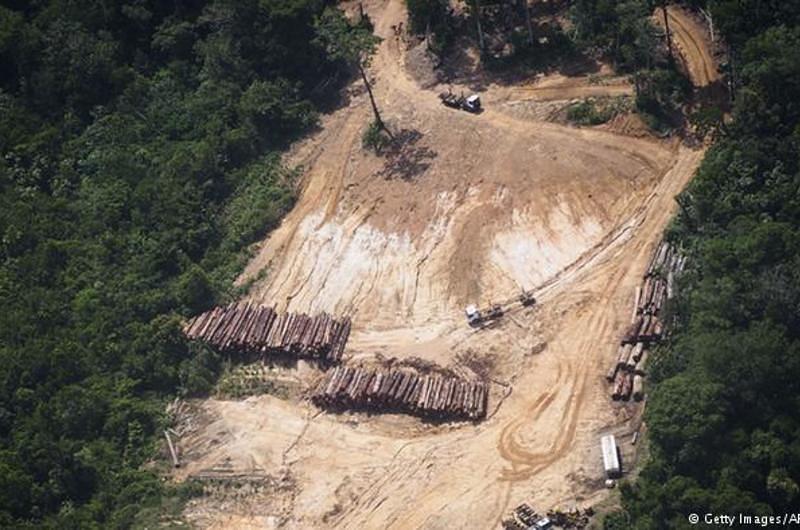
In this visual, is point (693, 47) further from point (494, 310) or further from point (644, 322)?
point (494, 310)

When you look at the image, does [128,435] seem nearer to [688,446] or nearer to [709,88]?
[688,446]

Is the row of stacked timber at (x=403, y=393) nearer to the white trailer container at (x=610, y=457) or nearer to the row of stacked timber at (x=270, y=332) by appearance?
the row of stacked timber at (x=270, y=332)

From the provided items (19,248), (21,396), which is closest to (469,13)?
(19,248)

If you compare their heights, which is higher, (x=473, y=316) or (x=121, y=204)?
(x=121, y=204)

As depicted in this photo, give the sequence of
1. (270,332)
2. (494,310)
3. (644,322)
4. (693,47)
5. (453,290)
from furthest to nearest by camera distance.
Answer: (693,47) → (270,332) → (453,290) → (494,310) → (644,322)

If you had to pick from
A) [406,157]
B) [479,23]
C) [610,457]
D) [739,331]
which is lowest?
[610,457]

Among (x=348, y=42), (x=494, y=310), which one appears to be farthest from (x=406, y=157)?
(x=494, y=310)
